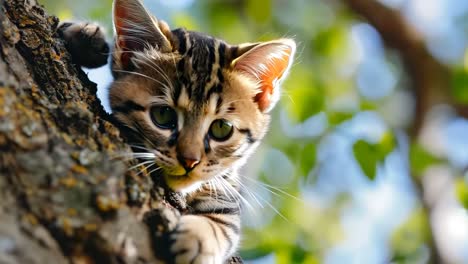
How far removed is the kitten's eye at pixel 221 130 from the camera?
2.83 m

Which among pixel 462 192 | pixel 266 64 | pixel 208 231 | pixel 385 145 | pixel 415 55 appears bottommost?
pixel 208 231

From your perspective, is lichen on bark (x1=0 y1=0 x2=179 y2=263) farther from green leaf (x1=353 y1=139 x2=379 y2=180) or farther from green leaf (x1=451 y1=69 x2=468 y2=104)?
green leaf (x1=451 y1=69 x2=468 y2=104)

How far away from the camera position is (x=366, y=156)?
11.1 feet

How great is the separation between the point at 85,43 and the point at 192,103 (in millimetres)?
545

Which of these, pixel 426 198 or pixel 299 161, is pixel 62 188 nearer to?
pixel 299 161

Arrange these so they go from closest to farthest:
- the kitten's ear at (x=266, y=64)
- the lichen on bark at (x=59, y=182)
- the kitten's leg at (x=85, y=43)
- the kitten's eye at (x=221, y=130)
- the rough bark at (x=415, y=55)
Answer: the lichen on bark at (x=59, y=182), the kitten's leg at (x=85, y=43), the kitten's eye at (x=221, y=130), the kitten's ear at (x=266, y=64), the rough bark at (x=415, y=55)

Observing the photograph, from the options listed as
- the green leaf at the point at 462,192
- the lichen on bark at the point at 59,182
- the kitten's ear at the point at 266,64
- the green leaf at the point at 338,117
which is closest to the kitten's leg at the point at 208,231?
the lichen on bark at the point at 59,182

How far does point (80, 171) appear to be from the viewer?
177 cm

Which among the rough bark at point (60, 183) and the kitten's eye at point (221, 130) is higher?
the kitten's eye at point (221, 130)

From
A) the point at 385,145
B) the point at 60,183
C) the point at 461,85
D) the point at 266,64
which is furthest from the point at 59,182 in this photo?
the point at 461,85

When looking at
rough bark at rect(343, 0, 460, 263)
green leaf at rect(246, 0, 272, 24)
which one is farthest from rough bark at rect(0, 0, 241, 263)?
rough bark at rect(343, 0, 460, 263)

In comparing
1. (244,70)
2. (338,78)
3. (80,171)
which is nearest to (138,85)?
(244,70)

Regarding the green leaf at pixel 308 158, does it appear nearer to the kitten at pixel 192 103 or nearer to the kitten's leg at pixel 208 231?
the kitten at pixel 192 103

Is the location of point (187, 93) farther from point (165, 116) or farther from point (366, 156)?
point (366, 156)
